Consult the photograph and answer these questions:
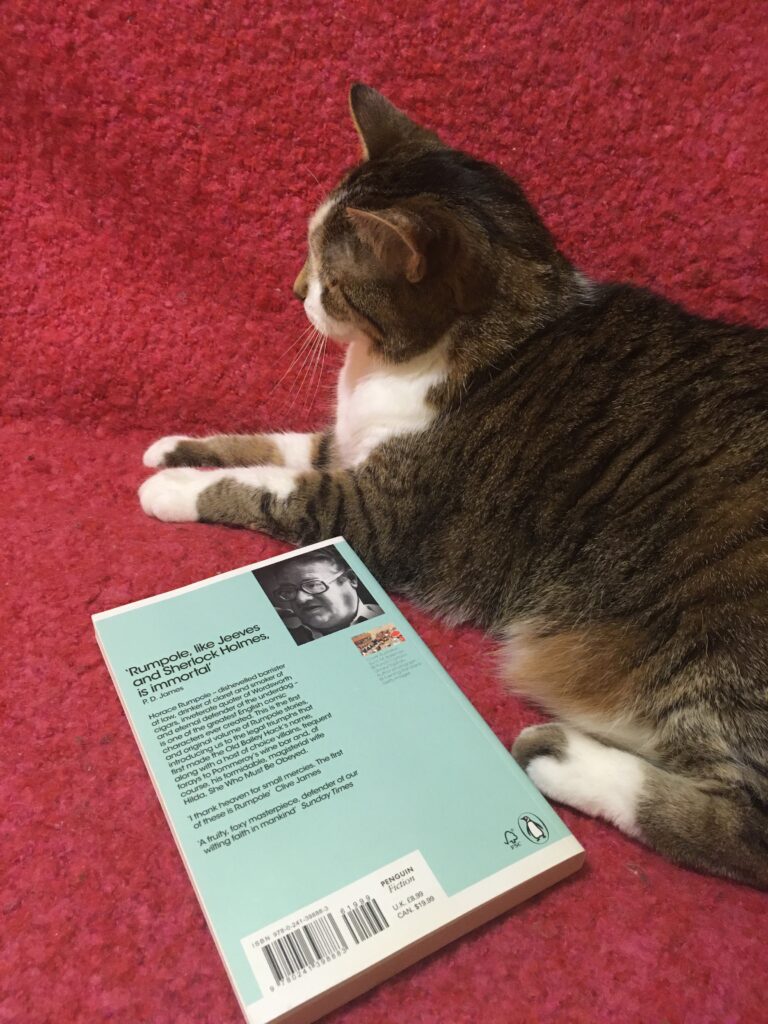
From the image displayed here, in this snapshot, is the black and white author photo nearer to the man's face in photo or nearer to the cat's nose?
the man's face in photo

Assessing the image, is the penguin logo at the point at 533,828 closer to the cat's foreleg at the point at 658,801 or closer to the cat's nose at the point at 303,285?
the cat's foreleg at the point at 658,801

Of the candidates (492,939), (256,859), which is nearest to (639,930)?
(492,939)

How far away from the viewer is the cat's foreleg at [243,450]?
1159 millimetres

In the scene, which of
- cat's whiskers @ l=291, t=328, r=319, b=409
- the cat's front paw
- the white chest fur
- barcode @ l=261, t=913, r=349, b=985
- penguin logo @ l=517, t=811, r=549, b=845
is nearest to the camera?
barcode @ l=261, t=913, r=349, b=985

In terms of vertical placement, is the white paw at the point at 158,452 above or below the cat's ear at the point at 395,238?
below

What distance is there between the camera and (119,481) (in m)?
1.13

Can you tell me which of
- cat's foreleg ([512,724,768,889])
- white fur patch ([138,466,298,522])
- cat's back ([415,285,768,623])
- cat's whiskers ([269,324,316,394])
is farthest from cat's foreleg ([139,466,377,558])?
cat's foreleg ([512,724,768,889])

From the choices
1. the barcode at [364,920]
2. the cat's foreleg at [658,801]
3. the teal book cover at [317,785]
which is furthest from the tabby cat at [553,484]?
the barcode at [364,920]

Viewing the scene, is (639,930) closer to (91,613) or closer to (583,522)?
(583,522)

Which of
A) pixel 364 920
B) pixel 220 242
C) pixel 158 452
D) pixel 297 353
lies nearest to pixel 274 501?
pixel 158 452

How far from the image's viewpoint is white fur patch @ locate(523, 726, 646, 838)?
0.77m

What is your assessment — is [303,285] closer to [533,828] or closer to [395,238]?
[395,238]

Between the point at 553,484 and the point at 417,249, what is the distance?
1.08 ft

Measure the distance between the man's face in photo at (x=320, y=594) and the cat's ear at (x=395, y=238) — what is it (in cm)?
38
